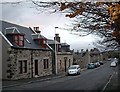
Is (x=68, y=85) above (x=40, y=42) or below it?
below

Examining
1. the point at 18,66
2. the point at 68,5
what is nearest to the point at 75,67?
the point at 18,66

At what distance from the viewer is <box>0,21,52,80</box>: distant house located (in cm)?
3506

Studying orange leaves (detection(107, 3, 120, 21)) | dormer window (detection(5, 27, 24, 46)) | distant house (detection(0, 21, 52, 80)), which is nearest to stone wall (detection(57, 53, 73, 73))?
distant house (detection(0, 21, 52, 80))

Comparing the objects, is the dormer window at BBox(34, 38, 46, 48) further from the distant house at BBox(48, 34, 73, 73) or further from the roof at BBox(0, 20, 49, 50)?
the distant house at BBox(48, 34, 73, 73)

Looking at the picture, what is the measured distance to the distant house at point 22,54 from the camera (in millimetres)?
35059

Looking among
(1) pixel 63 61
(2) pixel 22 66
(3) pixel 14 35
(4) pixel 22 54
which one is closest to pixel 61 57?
(1) pixel 63 61

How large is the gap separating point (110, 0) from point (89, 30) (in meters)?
4.17

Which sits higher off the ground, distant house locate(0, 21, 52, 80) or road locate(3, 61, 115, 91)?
distant house locate(0, 21, 52, 80)

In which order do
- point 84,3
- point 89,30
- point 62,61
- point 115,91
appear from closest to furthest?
point 84,3 < point 89,30 < point 115,91 < point 62,61

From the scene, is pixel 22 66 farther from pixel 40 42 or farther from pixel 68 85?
pixel 68 85

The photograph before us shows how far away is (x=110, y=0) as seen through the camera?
8859mm

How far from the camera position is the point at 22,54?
123 feet

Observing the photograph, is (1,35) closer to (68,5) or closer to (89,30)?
(89,30)

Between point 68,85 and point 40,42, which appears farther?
point 40,42
